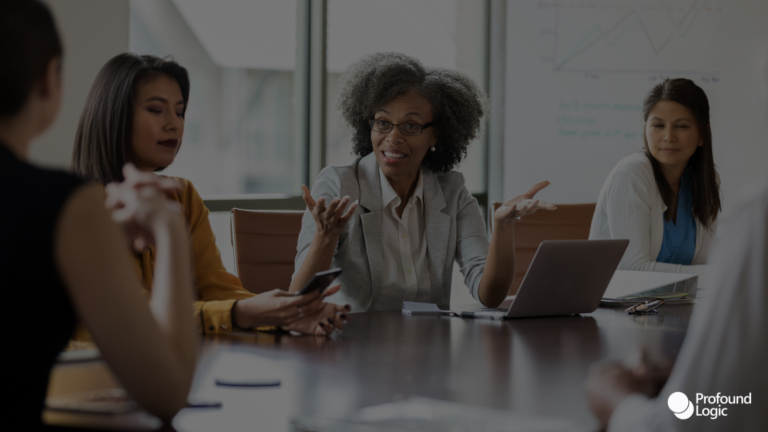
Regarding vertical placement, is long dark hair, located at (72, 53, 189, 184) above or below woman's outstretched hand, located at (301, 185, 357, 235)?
above

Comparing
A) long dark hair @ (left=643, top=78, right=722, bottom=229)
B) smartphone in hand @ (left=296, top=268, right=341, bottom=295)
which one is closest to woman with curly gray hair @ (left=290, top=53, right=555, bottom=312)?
smartphone in hand @ (left=296, top=268, right=341, bottom=295)

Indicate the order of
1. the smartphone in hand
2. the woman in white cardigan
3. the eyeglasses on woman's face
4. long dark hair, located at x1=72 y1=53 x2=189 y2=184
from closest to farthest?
the smartphone in hand < long dark hair, located at x1=72 y1=53 x2=189 y2=184 < the eyeglasses on woman's face < the woman in white cardigan

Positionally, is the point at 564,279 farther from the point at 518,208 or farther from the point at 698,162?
the point at 698,162

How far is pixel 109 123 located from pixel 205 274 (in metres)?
0.42

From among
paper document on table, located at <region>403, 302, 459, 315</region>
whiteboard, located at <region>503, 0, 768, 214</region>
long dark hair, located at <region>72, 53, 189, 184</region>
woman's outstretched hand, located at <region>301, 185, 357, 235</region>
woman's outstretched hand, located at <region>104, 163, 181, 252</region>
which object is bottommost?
paper document on table, located at <region>403, 302, 459, 315</region>

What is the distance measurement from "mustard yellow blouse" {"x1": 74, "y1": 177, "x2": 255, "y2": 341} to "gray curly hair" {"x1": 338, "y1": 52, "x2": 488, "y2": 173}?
755 millimetres

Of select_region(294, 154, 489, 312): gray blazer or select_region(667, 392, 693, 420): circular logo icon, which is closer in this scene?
select_region(667, 392, 693, 420): circular logo icon

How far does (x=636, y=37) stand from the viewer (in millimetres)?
3955

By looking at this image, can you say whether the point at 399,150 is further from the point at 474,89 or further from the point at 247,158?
the point at 247,158

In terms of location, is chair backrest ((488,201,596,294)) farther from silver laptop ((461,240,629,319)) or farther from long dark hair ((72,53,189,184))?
long dark hair ((72,53,189,184))

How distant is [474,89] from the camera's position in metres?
2.47

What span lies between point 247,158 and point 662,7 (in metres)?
2.54

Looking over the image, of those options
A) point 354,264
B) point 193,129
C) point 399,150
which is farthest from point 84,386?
point 193,129

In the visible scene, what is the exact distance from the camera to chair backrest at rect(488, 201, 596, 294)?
284 cm
